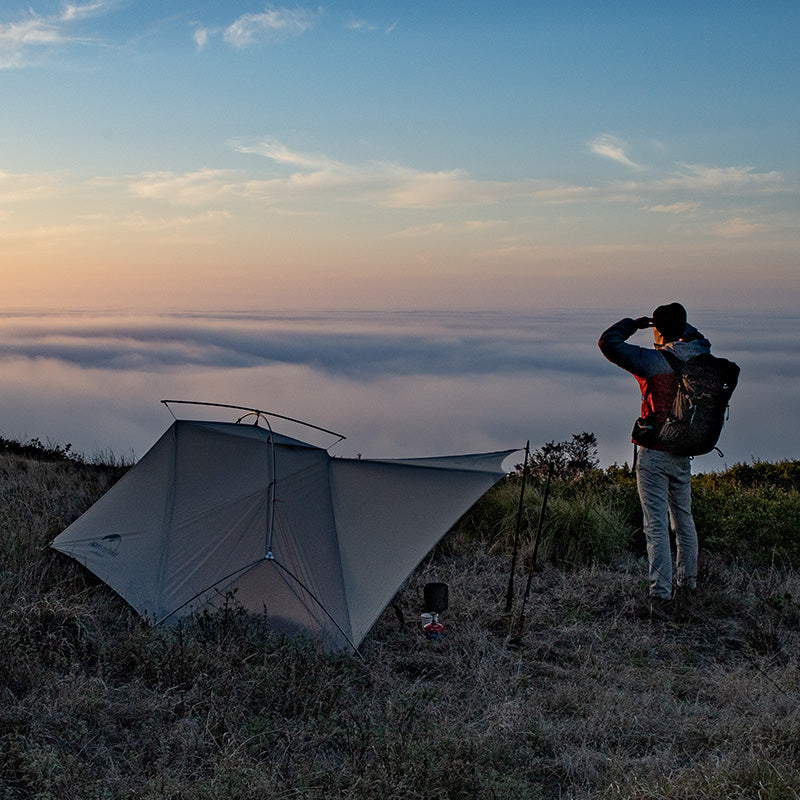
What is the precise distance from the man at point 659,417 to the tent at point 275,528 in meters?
1.19

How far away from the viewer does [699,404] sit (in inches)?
288

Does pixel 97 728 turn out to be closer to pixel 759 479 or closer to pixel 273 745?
pixel 273 745

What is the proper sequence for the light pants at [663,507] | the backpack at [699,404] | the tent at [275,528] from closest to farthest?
the tent at [275,528] < the backpack at [699,404] < the light pants at [663,507]

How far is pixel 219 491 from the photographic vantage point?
741 centimetres

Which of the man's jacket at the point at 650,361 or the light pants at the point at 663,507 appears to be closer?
the man's jacket at the point at 650,361

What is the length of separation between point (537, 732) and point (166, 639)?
275 centimetres

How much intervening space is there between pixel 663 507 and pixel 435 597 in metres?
2.09

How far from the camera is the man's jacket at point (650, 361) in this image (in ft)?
24.2

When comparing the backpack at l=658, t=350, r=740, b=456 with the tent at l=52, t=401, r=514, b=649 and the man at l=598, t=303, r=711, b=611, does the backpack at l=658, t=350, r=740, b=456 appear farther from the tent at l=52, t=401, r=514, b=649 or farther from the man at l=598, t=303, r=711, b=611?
the tent at l=52, t=401, r=514, b=649

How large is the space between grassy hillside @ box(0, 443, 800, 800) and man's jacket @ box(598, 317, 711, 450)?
1.77 m

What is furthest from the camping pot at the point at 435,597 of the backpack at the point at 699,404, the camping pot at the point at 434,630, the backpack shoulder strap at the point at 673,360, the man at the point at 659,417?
the backpack shoulder strap at the point at 673,360

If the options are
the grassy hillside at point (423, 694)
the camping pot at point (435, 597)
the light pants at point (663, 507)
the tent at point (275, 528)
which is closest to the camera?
the grassy hillside at point (423, 694)

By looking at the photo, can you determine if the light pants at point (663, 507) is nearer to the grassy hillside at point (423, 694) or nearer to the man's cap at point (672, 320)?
the grassy hillside at point (423, 694)

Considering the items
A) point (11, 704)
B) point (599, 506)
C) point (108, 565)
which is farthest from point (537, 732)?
point (599, 506)
